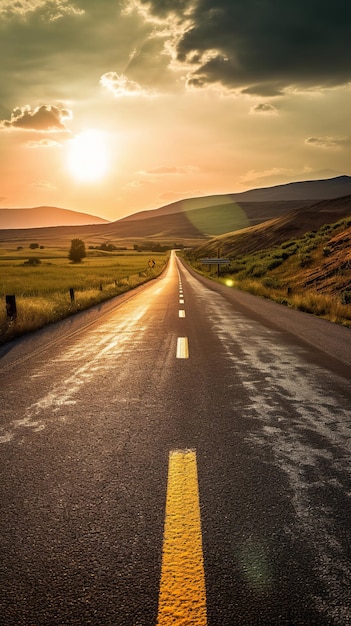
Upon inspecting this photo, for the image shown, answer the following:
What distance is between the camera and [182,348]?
8.92 m

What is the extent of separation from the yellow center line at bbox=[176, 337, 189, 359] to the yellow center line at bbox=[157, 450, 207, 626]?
4724 millimetres

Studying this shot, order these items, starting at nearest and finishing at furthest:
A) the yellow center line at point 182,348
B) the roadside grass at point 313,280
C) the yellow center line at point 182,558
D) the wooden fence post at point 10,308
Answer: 1. the yellow center line at point 182,558
2. the yellow center line at point 182,348
3. the wooden fence post at point 10,308
4. the roadside grass at point 313,280

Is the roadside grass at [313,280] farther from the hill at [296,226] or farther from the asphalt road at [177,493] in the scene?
the hill at [296,226]

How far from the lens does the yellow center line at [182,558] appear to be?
78.5 inches

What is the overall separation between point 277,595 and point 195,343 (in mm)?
7453

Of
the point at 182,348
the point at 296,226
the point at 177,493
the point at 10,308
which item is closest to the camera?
the point at 177,493

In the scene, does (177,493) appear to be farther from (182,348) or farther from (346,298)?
(346,298)

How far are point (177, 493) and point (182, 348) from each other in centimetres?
586

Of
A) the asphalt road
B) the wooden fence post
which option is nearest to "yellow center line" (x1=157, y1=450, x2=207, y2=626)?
the asphalt road

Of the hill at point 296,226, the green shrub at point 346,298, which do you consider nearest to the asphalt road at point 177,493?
the green shrub at point 346,298

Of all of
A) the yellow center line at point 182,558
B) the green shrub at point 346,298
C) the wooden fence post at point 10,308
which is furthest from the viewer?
the green shrub at point 346,298

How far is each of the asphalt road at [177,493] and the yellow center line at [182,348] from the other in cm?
81

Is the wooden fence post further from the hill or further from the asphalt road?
the hill

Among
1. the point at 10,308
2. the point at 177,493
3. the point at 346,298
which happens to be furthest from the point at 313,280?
the point at 177,493
